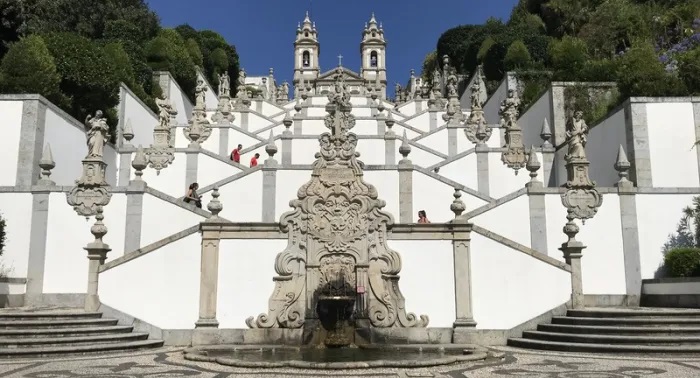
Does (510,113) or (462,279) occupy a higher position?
(510,113)

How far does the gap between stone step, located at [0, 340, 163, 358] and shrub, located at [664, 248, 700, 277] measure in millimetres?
11956

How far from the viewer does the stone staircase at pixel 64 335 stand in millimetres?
9914

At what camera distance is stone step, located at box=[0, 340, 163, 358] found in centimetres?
964

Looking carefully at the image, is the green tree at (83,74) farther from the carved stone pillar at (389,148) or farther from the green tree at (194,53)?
the green tree at (194,53)

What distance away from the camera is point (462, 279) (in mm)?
12023

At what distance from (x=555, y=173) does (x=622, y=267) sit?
22.1 feet

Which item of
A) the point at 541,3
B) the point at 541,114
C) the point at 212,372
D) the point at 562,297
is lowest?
the point at 212,372

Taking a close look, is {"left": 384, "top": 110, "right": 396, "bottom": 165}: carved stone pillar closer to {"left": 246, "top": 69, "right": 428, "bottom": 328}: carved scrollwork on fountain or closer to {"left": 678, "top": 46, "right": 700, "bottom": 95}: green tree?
{"left": 678, "top": 46, "right": 700, "bottom": 95}: green tree

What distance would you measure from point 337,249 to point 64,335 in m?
5.03

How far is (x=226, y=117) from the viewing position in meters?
28.5

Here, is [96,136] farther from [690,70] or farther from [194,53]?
[194,53]

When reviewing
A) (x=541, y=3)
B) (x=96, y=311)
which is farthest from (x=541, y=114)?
(x=541, y=3)

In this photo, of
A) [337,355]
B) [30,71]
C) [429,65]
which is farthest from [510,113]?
[429,65]

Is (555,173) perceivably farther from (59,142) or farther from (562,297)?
(59,142)
